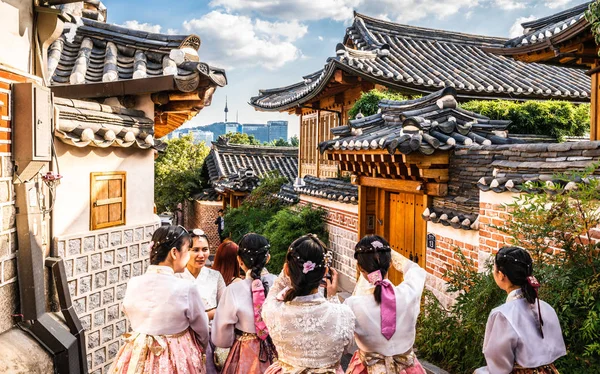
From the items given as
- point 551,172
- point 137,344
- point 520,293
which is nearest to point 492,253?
point 551,172

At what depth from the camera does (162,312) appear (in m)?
3.50

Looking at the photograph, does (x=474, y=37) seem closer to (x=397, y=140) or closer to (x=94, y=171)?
(x=397, y=140)

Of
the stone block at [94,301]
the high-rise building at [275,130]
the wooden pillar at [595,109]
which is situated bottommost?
the stone block at [94,301]

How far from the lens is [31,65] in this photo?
420cm

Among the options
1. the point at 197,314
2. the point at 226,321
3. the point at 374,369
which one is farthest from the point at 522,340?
the point at 197,314

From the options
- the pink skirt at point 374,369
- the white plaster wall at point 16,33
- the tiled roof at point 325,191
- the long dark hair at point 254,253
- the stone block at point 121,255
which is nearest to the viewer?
the pink skirt at point 374,369

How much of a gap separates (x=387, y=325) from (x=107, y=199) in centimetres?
380

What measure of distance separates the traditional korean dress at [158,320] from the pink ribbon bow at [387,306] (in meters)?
1.38

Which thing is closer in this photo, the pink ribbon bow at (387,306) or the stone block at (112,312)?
the pink ribbon bow at (387,306)

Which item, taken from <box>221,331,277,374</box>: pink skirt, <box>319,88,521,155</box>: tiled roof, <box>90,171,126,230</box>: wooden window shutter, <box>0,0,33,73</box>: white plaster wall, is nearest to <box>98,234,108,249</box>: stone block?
<box>90,171,126,230</box>: wooden window shutter

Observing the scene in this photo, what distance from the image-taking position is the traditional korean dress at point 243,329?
3623 mm

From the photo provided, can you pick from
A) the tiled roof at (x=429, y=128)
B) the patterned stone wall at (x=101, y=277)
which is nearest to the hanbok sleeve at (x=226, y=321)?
the patterned stone wall at (x=101, y=277)

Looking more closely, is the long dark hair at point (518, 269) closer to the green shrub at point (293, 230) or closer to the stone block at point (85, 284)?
the stone block at point (85, 284)

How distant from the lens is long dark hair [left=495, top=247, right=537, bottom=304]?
314 centimetres
